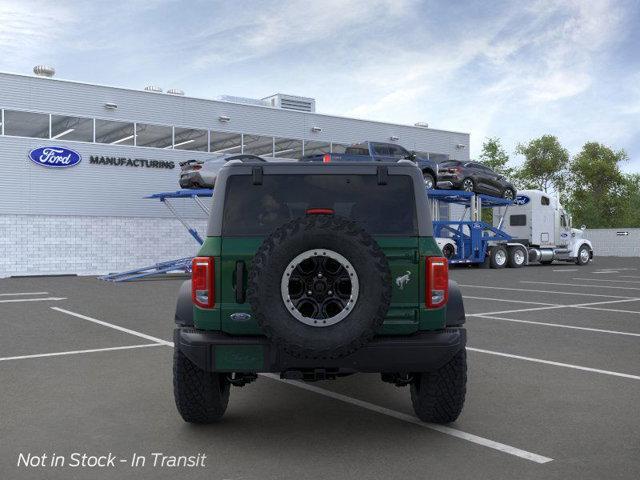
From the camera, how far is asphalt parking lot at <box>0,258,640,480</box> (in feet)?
13.7

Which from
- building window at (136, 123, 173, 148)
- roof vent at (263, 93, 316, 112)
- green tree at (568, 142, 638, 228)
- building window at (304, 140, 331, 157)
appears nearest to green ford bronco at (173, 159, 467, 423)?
building window at (136, 123, 173, 148)

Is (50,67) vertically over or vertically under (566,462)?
over

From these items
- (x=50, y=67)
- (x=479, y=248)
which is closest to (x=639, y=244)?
(x=479, y=248)

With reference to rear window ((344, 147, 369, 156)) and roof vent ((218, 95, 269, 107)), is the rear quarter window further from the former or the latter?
roof vent ((218, 95, 269, 107))

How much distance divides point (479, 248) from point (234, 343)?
25.6m

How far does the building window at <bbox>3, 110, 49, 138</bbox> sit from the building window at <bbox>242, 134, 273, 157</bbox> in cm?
895

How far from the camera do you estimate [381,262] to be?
14.0ft

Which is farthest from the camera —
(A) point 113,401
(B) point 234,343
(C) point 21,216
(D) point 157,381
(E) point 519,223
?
(E) point 519,223

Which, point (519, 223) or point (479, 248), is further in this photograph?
point (519, 223)

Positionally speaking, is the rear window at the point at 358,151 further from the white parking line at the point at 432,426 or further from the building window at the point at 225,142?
the white parking line at the point at 432,426

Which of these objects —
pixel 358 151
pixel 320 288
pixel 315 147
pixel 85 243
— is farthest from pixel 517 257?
pixel 320 288

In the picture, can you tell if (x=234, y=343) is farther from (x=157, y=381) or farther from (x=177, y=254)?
(x=177, y=254)

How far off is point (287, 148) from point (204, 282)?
95.7 ft

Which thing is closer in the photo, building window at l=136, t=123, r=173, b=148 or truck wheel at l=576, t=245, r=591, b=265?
building window at l=136, t=123, r=173, b=148
